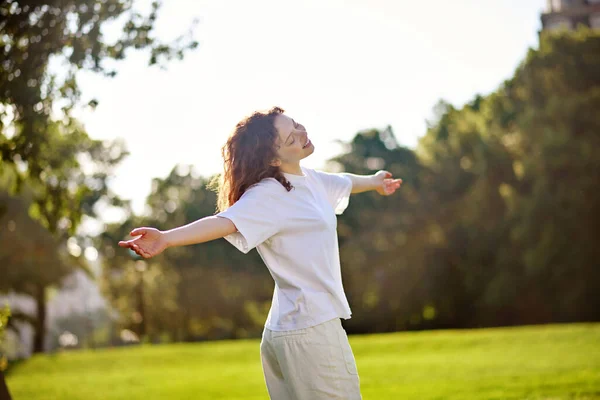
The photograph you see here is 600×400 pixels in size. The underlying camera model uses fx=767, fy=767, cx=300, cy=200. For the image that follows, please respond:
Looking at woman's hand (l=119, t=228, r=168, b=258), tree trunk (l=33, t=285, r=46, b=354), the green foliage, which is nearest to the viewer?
woman's hand (l=119, t=228, r=168, b=258)

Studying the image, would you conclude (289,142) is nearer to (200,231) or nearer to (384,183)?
(200,231)

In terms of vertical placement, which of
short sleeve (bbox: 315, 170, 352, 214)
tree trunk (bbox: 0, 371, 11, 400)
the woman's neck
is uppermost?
the woman's neck

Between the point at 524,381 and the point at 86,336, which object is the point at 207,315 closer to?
the point at 86,336

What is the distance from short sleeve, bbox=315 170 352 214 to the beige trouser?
91 centimetres

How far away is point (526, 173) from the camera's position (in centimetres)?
2825

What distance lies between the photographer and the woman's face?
3.64m

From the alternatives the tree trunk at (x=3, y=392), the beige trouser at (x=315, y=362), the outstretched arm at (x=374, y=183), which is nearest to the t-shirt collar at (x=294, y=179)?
the beige trouser at (x=315, y=362)

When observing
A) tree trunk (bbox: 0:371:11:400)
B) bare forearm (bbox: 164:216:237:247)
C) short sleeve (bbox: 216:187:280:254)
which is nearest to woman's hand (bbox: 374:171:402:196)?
short sleeve (bbox: 216:187:280:254)

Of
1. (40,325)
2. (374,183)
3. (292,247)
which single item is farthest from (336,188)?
(40,325)

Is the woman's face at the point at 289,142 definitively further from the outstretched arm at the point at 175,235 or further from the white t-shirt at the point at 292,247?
the outstretched arm at the point at 175,235

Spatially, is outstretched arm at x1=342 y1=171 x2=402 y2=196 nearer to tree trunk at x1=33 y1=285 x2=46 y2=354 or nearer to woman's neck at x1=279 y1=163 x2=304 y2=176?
woman's neck at x1=279 y1=163 x2=304 y2=176

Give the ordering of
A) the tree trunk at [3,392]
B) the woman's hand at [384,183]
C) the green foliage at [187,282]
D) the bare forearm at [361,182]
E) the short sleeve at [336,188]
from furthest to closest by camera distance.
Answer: the green foliage at [187,282] < the tree trunk at [3,392] < the woman's hand at [384,183] < the bare forearm at [361,182] < the short sleeve at [336,188]

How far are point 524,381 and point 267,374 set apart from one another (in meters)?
7.70

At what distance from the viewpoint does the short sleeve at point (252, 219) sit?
3.30 m
